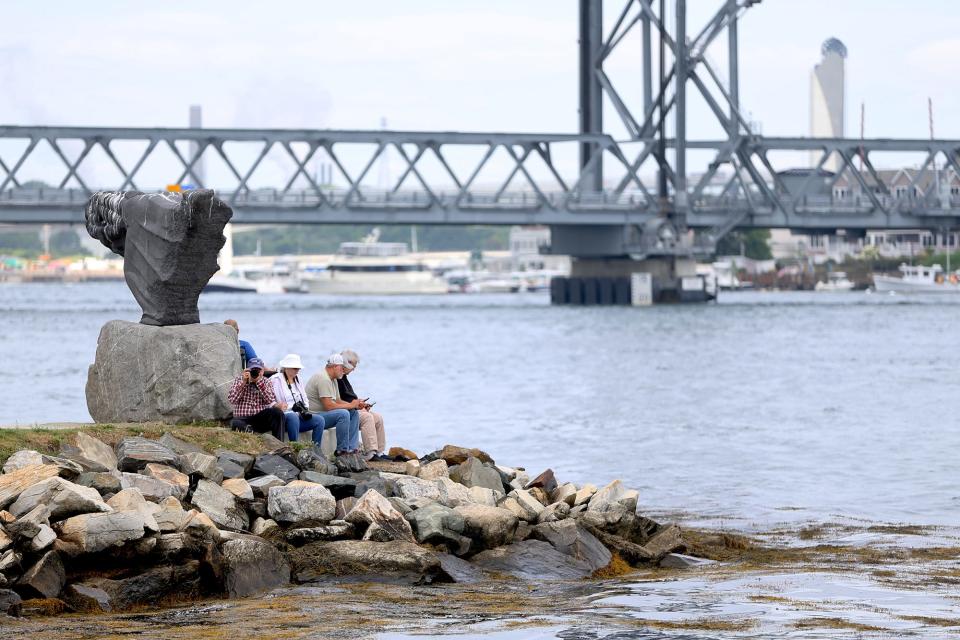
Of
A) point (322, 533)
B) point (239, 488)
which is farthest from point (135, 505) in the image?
point (322, 533)

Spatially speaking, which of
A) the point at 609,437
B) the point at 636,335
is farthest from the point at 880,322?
the point at 609,437

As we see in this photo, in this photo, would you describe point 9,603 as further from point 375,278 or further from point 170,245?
point 375,278

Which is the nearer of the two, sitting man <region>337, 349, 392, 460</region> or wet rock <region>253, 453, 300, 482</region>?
wet rock <region>253, 453, 300, 482</region>

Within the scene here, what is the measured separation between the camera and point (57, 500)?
1373 centimetres

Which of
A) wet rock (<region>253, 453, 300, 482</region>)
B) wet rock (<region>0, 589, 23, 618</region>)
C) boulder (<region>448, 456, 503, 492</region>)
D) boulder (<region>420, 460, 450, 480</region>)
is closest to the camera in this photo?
wet rock (<region>0, 589, 23, 618</region>)

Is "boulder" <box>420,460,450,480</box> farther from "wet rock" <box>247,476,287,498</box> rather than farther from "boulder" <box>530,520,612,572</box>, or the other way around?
"wet rock" <box>247,476,287,498</box>

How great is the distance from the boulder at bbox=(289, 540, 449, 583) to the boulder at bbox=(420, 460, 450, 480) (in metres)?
2.36

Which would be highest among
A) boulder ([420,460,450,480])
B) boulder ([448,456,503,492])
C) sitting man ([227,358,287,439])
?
sitting man ([227,358,287,439])

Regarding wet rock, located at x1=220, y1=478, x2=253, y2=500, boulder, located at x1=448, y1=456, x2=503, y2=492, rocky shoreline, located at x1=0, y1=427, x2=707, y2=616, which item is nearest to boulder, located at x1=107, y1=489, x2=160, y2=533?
rocky shoreline, located at x1=0, y1=427, x2=707, y2=616

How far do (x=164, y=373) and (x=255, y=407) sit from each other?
933 mm

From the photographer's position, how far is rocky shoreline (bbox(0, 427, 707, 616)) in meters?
13.5

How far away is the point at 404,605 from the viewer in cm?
1368

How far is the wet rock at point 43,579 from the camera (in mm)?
13109

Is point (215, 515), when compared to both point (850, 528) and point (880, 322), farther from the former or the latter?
point (880, 322)
